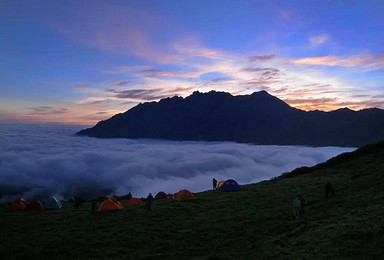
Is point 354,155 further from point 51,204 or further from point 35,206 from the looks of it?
point 35,206

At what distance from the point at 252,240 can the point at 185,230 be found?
20.6ft

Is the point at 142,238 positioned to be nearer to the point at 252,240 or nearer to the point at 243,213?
the point at 252,240

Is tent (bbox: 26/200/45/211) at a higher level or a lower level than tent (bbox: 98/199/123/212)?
lower

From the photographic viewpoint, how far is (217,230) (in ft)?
71.5

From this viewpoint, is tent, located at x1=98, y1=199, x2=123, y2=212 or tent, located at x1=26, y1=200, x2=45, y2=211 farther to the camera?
tent, located at x1=26, y1=200, x2=45, y2=211

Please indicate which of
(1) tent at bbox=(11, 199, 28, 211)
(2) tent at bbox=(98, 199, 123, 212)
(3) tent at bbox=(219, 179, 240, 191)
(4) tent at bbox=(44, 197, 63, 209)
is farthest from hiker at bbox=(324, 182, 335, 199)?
(1) tent at bbox=(11, 199, 28, 211)

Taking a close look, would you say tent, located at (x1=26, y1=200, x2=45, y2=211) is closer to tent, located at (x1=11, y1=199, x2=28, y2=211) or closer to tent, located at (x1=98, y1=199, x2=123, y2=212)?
tent, located at (x1=11, y1=199, x2=28, y2=211)

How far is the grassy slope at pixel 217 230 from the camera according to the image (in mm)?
13742

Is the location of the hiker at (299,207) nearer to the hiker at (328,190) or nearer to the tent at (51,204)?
the hiker at (328,190)

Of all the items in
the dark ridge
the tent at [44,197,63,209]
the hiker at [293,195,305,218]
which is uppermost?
the dark ridge

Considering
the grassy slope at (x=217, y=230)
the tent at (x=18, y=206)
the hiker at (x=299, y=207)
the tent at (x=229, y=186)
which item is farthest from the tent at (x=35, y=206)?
the hiker at (x=299, y=207)

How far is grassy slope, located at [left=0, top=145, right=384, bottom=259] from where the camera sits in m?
13.7

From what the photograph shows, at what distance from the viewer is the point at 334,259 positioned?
440 inches

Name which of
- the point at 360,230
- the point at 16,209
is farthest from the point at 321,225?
the point at 16,209
